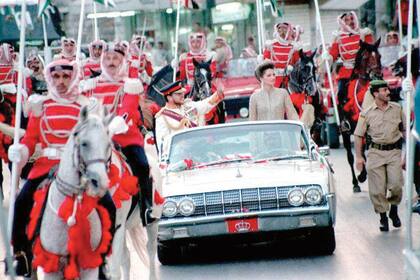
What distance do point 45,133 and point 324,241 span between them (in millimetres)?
4318

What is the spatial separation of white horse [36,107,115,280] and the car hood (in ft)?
12.4

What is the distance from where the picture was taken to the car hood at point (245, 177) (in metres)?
13.7

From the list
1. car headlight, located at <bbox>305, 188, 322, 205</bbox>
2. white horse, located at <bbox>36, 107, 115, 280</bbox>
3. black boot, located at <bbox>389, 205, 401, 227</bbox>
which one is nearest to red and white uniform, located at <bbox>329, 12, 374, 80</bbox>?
black boot, located at <bbox>389, 205, 401, 227</bbox>

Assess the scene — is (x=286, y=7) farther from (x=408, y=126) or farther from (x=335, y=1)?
(x=408, y=126)

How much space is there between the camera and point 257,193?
44.8 ft

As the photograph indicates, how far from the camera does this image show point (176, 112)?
17766 mm

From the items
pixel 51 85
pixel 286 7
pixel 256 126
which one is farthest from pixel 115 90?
pixel 286 7

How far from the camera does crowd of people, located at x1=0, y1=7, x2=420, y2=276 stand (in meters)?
10.7

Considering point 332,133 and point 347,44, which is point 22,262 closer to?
point 347,44

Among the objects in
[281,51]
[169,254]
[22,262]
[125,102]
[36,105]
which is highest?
[36,105]

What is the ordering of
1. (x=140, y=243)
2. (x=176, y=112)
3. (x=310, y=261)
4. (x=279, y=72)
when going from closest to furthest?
(x=140, y=243), (x=310, y=261), (x=176, y=112), (x=279, y=72)

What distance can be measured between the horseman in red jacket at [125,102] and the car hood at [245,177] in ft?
4.55

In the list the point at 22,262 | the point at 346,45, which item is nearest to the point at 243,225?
the point at 22,262

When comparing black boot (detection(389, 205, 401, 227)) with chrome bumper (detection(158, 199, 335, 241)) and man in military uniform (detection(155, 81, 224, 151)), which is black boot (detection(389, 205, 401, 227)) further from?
man in military uniform (detection(155, 81, 224, 151))
